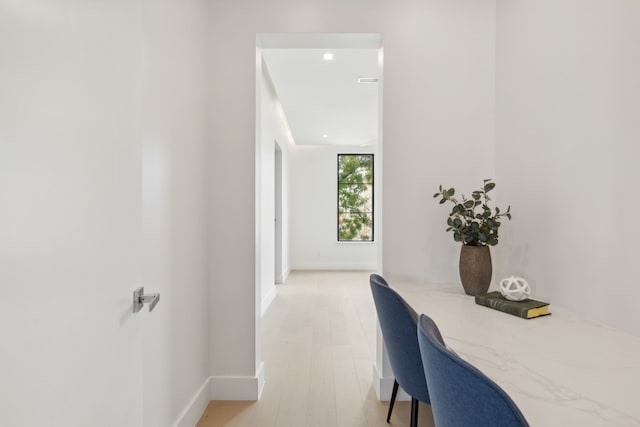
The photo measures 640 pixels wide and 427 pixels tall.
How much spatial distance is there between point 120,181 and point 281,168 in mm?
5077

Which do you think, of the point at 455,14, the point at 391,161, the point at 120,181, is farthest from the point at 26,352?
the point at 455,14

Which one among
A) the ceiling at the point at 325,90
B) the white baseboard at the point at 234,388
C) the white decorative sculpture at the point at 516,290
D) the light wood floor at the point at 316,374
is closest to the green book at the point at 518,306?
the white decorative sculpture at the point at 516,290

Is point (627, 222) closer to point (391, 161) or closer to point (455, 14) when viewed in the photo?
point (391, 161)

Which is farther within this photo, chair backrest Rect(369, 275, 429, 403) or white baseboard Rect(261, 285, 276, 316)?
white baseboard Rect(261, 285, 276, 316)

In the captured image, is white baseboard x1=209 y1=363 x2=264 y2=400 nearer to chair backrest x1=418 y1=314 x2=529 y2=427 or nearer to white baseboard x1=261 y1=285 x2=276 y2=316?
chair backrest x1=418 y1=314 x2=529 y2=427

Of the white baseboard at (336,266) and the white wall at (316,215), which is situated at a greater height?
the white wall at (316,215)

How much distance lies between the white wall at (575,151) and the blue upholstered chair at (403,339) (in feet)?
2.26

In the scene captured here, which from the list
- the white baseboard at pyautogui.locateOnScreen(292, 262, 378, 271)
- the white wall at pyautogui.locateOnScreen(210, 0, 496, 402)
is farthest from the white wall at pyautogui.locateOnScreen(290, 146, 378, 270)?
the white wall at pyautogui.locateOnScreen(210, 0, 496, 402)

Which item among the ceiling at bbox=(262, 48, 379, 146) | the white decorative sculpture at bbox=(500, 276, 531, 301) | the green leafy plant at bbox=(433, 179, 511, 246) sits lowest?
the white decorative sculpture at bbox=(500, 276, 531, 301)

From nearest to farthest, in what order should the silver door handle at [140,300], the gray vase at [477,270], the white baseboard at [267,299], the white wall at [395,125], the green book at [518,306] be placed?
1. the silver door handle at [140,300]
2. the green book at [518,306]
3. the gray vase at [477,270]
4. the white wall at [395,125]
5. the white baseboard at [267,299]

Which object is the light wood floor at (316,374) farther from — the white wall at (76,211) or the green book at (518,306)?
the green book at (518,306)

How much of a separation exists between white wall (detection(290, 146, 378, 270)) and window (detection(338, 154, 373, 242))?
0.16 meters

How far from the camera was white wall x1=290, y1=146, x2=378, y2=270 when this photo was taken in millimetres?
7387

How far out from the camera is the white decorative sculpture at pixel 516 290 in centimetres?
145
